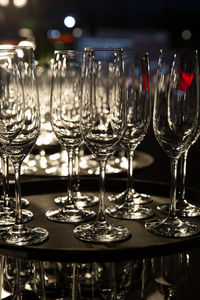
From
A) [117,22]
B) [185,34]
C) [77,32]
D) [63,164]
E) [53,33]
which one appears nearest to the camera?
[63,164]

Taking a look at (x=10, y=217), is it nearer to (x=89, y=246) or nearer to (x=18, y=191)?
(x=18, y=191)

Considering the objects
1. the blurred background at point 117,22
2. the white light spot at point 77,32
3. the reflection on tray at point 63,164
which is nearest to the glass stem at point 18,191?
the reflection on tray at point 63,164

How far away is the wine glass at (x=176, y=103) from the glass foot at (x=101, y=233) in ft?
0.22

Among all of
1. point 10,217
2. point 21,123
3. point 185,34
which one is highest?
point 185,34

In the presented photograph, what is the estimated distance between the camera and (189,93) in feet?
3.10

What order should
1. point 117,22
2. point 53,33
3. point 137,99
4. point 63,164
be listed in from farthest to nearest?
1. point 53,33
2. point 117,22
3. point 63,164
4. point 137,99

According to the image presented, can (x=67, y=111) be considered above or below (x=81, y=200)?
above

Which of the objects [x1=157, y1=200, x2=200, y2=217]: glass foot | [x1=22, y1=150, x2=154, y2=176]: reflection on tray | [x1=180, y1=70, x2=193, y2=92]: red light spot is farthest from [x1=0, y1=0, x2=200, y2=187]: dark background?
[x1=180, y1=70, x2=193, y2=92]: red light spot

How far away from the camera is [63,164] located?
1667 mm

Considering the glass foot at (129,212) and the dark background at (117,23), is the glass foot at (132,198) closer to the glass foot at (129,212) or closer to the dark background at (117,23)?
the glass foot at (129,212)

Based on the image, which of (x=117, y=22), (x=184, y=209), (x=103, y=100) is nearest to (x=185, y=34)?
(x=117, y=22)

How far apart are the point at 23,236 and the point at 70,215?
0.17 m

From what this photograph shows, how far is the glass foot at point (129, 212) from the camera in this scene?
1062 mm

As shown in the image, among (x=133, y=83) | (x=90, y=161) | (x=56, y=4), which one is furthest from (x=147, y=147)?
(x=56, y=4)
